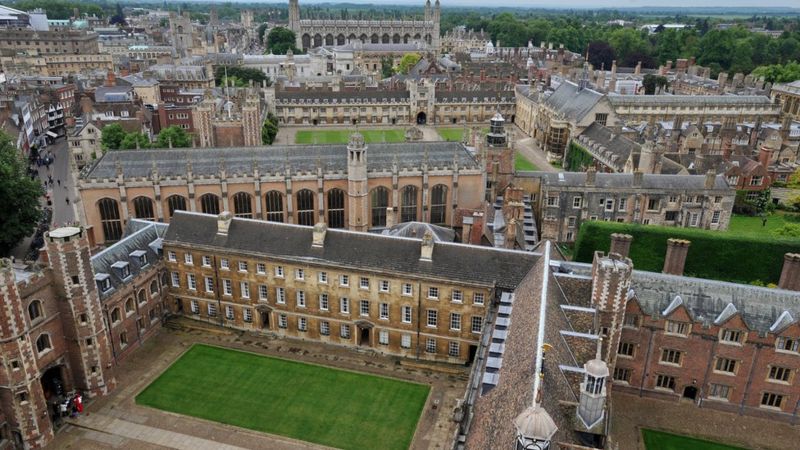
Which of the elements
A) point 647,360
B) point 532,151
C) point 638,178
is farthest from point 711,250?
point 532,151

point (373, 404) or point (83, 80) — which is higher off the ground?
point (83, 80)

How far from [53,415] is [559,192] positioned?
46749 mm

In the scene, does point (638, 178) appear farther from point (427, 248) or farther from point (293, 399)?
point (293, 399)

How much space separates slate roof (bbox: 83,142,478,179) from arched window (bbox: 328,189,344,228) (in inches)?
107

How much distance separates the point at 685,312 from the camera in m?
34.3

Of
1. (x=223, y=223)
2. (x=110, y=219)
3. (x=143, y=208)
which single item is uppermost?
(x=223, y=223)

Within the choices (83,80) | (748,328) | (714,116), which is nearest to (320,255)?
(748,328)

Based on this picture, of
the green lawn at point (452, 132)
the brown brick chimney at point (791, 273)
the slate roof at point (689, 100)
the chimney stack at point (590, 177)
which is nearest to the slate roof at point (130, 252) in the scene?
the chimney stack at point (590, 177)

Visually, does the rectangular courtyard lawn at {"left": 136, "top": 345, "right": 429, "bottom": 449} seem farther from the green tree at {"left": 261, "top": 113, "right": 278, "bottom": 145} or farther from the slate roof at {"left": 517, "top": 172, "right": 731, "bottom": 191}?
the green tree at {"left": 261, "top": 113, "right": 278, "bottom": 145}

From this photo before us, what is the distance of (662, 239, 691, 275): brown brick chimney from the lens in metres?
38.4

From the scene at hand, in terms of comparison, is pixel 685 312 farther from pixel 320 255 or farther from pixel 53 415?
pixel 53 415

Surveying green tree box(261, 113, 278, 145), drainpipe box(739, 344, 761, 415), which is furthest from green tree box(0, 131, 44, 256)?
drainpipe box(739, 344, 761, 415)

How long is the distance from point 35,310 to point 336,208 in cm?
Answer: 3120

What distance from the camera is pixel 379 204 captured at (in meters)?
59.6
